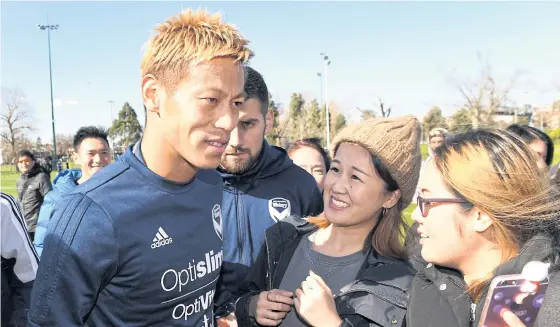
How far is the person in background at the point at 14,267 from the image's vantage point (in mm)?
2816

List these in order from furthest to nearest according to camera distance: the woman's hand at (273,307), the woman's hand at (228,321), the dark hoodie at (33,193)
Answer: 1. the dark hoodie at (33,193)
2. the woman's hand at (228,321)
3. the woman's hand at (273,307)

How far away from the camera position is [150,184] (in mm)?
1860

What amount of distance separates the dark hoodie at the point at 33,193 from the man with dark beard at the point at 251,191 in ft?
19.8

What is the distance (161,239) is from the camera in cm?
183

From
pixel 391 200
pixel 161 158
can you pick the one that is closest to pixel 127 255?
pixel 161 158

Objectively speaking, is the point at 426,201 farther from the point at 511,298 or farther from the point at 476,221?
the point at 511,298

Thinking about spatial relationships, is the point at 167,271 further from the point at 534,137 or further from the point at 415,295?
the point at 534,137

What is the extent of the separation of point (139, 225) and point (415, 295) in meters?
1.22

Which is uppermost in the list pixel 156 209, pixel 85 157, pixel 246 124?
pixel 246 124

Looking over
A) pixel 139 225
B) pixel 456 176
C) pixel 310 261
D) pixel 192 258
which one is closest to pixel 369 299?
pixel 310 261

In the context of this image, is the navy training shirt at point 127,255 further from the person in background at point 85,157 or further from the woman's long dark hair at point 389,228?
the person in background at point 85,157

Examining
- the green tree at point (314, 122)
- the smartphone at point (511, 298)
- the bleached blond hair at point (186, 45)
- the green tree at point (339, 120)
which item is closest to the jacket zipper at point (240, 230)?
the bleached blond hair at point (186, 45)

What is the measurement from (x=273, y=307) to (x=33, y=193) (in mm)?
7091

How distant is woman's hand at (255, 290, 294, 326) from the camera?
2145mm
